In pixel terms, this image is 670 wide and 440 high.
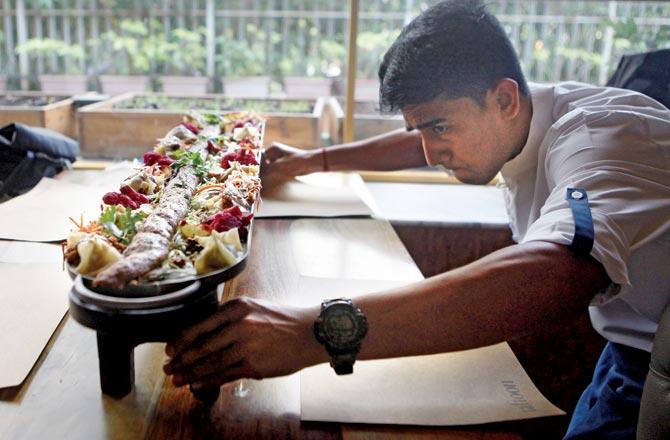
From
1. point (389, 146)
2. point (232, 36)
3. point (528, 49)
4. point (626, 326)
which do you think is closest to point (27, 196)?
point (389, 146)

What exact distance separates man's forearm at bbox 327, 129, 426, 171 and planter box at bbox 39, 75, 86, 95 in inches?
72.1

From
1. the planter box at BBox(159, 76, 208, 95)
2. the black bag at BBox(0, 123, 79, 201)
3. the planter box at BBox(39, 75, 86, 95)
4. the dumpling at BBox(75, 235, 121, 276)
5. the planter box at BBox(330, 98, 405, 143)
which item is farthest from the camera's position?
the planter box at BBox(159, 76, 208, 95)

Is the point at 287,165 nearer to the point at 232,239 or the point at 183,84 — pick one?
the point at 232,239

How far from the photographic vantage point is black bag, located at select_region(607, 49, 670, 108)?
1.88 meters

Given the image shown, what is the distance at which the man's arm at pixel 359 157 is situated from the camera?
6.52ft

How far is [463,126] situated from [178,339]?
2.54 feet

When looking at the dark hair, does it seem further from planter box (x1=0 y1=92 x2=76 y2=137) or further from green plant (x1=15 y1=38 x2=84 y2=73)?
green plant (x1=15 y1=38 x2=84 y2=73)

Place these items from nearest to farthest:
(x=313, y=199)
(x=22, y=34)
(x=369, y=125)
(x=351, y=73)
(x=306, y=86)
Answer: (x=313, y=199), (x=351, y=73), (x=369, y=125), (x=22, y=34), (x=306, y=86)

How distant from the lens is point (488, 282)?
35.1 inches

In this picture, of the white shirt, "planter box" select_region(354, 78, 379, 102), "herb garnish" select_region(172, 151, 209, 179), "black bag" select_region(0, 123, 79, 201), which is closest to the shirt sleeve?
A: the white shirt

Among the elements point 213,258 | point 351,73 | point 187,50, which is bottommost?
point 213,258

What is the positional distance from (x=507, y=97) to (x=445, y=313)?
624mm

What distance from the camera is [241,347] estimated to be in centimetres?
81

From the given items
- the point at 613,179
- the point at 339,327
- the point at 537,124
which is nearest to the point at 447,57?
the point at 537,124
